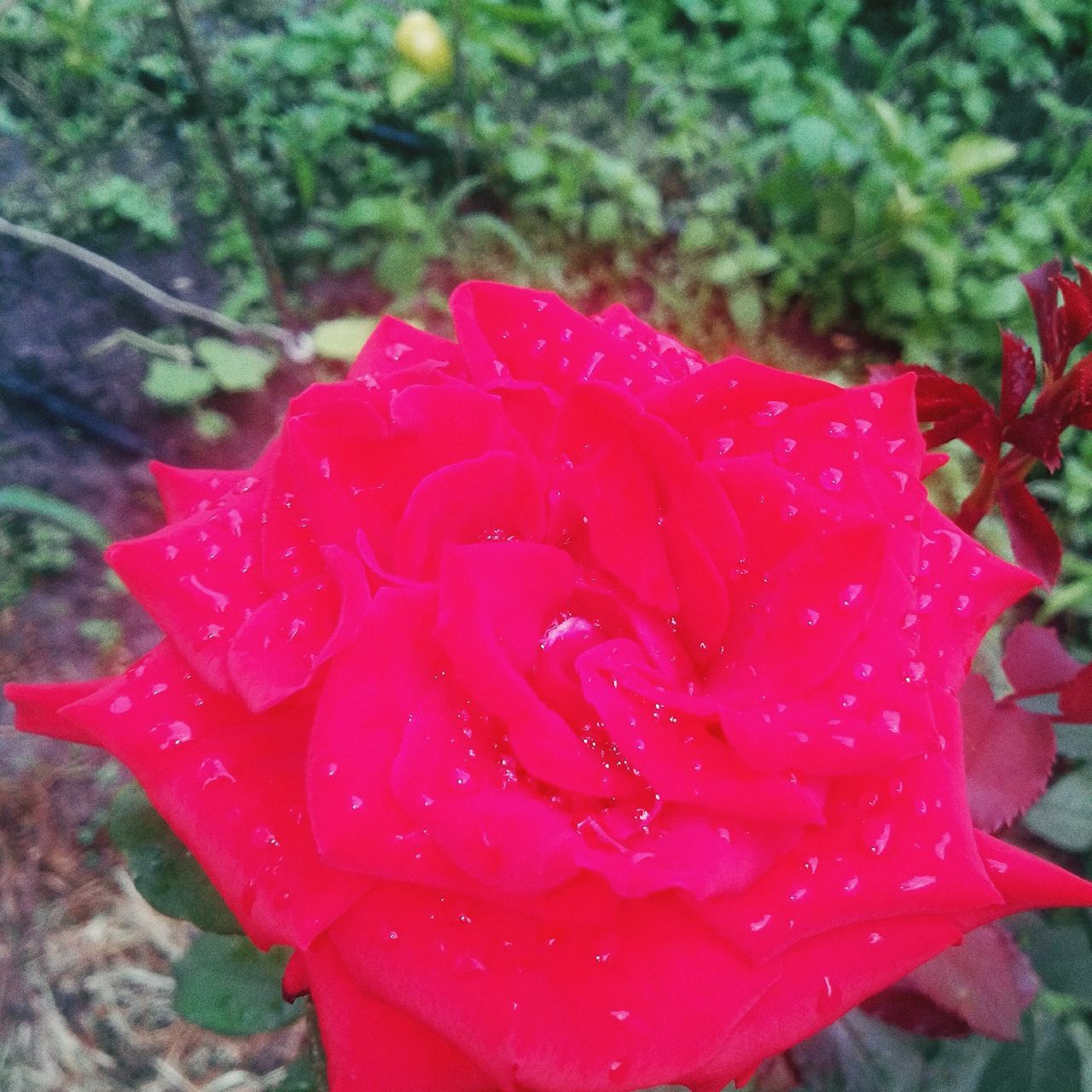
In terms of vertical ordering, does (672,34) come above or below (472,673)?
above

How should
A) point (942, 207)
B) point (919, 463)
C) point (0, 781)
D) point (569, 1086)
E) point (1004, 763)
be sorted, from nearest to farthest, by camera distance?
1. point (569, 1086)
2. point (919, 463)
3. point (1004, 763)
4. point (0, 781)
5. point (942, 207)

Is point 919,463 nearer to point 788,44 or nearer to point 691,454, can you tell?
point 691,454

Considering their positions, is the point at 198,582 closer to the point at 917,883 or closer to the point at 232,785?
the point at 232,785

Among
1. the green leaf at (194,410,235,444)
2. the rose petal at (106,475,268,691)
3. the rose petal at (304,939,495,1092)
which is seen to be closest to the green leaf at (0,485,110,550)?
the green leaf at (194,410,235,444)

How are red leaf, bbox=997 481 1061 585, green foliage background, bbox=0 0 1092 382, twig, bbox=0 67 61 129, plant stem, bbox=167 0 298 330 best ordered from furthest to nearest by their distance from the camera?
twig, bbox=0 67 61 129 → green foliage background, bbox=0 0 1092 382 → plant stem, bbox=167 0 298 330 → red leaf, bbox=997 481 1061 585

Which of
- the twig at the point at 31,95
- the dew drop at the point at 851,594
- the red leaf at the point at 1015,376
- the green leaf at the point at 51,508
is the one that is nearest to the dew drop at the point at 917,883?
the dew drop at the point at 851,594

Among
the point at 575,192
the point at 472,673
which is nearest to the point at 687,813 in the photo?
the point at 472,673

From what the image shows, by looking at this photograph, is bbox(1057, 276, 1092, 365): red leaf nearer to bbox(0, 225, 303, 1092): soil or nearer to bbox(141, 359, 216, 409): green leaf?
bbox(0, 225, 303, 1092): soil
